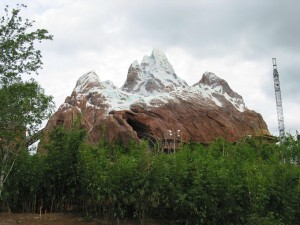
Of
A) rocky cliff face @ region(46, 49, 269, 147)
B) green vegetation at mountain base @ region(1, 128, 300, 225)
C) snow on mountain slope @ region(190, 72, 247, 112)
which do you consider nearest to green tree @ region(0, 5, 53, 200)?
green vegetation at mountain base @ region(1, 128, 300, 225)

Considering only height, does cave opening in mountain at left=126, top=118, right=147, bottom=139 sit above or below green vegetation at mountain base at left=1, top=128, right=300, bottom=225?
above

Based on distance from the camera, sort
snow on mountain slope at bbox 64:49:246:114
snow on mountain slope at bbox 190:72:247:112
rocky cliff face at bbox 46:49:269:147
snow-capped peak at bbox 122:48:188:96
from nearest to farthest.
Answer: rocky cliff face at bbox 46:49:269:147 → snow on mountain slope at bbox 64:49:246:114 → snow on mountain slope at bbox 190:72:247:112 → snow-capped peak at bbox 122:48:188:96

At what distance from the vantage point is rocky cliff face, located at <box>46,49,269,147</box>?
26.8 m

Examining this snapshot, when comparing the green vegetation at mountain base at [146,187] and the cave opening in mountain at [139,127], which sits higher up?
the cave opening in mountain at [139,127]

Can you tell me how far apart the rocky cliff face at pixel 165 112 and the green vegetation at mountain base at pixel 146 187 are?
45.9 feet

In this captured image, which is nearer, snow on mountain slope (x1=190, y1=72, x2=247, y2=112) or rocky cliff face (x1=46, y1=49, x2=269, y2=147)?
rocky cliff face (x1=46, y1=49, x2=269, y2=147)

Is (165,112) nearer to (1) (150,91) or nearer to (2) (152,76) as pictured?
(1) (150,91)

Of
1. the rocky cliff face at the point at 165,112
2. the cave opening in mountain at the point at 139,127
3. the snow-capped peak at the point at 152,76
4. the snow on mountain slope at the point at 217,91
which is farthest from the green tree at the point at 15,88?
the snow-capped peak at the point at 152,76

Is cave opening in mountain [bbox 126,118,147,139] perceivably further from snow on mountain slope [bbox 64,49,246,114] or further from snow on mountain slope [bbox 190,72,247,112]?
snow on mountain slope [bbox 190,72,247,112]

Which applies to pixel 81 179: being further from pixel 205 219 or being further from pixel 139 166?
pixel 205 219

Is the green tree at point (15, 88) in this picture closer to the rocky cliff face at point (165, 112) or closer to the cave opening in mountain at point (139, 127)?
the rocky cliff face at point (165, 112)

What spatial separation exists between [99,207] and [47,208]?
1227 mm

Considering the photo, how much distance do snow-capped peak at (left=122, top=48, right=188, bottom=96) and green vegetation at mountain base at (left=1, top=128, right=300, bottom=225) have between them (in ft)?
108

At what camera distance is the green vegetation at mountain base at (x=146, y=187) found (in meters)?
7.55
